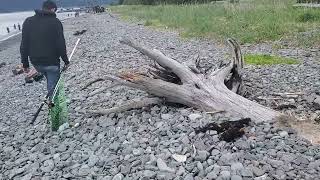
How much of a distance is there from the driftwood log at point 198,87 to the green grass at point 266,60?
4.12m

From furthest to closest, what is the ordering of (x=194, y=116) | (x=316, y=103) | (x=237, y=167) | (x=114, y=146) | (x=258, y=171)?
(x=316, y=103)
(x=194, y=116)
(x=114, y=146)
(x=237, y=167)
(x=258, y=171)

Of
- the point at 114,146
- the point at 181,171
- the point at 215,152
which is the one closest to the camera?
the point at 181,171

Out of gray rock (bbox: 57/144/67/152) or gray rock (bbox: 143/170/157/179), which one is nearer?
gray rock (bbox: 143/170/157/179)

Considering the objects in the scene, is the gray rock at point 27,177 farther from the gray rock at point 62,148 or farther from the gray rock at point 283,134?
the gray rock at point 283,134

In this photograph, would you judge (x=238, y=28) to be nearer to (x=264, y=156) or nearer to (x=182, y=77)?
(x=182, y=77)

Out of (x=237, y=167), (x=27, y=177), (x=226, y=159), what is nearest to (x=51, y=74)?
(x=27, y=177)

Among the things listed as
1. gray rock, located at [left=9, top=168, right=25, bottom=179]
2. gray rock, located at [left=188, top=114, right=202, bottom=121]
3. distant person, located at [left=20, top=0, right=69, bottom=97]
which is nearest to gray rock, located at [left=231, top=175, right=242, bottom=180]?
gray rock, located at [left=188, top=114, right=202, bottom=121]

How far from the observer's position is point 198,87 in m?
8.55

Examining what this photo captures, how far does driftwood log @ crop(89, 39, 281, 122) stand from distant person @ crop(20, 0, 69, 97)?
1.48m

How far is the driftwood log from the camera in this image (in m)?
7.76

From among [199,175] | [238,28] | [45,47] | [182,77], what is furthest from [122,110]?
[238,28]

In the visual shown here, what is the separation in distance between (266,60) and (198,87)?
642cm

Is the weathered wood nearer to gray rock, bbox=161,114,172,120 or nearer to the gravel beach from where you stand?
the gravel beach

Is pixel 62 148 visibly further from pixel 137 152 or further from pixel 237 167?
pixel 237 167
